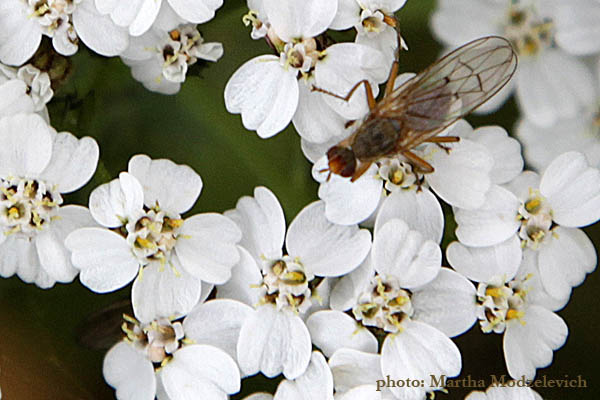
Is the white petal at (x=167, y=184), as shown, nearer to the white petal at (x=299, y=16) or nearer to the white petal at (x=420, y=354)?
the white petal at (x=299, y=16)

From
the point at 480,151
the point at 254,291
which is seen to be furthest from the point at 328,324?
the point at 480,151

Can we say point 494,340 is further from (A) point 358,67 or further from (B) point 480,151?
(A) point 358,67

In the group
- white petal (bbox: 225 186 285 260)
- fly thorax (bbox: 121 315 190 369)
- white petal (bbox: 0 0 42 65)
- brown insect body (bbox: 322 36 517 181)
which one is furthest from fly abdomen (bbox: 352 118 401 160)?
white petal (bbox: 0 0 42 65)

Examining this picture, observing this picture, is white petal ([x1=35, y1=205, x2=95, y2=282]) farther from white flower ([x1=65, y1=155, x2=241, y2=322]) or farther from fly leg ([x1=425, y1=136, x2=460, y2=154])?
fly leg ([x1=425, y1=136, x2=460, y2=154])

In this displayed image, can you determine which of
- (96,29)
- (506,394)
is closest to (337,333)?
(506,394)

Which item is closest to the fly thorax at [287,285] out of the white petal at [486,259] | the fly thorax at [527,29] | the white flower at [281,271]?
the white flower at [281,271]

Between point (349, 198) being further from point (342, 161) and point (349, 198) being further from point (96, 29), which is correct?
point (96, 29)

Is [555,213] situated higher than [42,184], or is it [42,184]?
[42,184]
